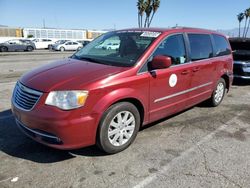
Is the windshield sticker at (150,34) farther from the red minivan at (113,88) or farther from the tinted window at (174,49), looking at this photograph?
the tinted window at (174,49)

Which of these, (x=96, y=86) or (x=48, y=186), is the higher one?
(x=96, y=86)

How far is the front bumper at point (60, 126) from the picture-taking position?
124 inches

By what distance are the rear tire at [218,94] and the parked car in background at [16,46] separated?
90.7ft

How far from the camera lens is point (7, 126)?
183 inches

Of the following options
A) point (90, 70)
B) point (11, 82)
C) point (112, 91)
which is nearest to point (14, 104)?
point (90, 70)

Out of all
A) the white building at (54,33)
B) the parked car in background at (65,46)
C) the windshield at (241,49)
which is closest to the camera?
the windshield at (241,49)

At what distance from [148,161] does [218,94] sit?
3297 millimetres

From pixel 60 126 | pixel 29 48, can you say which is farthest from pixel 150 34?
pixel 29 48

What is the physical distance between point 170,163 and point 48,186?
5.17ft

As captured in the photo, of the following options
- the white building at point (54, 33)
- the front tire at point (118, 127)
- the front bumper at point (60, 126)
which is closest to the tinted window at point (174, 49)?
the front tire at point (118, 127)

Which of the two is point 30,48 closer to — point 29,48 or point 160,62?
point 29,48

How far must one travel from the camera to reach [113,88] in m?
3.46

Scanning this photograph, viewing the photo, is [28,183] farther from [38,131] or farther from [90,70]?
[90,70]

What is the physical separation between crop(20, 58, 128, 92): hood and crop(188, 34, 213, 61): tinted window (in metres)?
1.80
